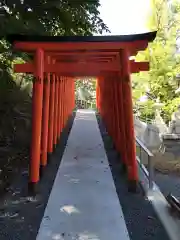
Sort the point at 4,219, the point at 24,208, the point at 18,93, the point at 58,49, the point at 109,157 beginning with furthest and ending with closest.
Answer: the point at 18,93 → the point at 109,157 → the point at 58,49 → the point at 24,208 → the point at 4,219

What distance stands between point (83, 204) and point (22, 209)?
874 mm

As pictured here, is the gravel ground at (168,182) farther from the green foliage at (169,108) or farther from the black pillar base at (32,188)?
the black pillar base at (32,188)

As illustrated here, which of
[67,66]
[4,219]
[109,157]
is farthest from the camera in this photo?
[109,157]

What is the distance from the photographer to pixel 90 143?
9.91 metres

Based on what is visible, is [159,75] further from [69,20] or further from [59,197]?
[59,197]

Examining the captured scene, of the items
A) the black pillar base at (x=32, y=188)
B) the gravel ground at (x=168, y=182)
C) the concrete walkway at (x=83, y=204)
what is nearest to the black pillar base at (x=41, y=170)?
the concrete walkway at (x=83, y=204)

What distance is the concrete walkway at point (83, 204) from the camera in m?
4.17

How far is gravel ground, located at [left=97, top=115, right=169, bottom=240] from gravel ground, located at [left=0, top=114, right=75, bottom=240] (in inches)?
45.4

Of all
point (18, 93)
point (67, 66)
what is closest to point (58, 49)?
point (67, 66)

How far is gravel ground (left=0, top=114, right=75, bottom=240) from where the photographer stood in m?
4.17

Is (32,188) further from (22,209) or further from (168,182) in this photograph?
(168,182)

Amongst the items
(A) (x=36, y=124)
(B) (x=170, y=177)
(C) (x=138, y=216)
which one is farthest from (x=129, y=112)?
(B) (x=170, y=177)

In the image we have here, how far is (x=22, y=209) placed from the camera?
490cm

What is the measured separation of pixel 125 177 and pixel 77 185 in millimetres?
1019
